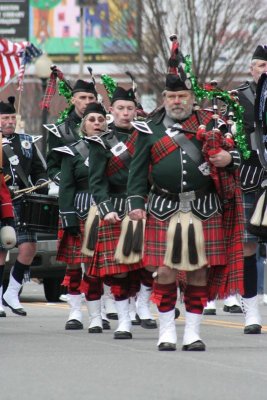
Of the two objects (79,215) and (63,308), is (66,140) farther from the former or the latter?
(63,308)

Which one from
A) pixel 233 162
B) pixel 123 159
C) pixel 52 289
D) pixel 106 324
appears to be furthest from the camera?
pixel 52 289

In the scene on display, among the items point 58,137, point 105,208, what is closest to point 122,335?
point 105,208

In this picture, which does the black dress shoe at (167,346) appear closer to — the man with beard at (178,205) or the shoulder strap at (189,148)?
the man with beard at (178,205)

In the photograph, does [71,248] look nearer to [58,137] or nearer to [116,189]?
[116,189]

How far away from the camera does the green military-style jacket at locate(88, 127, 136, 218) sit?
41.4ft

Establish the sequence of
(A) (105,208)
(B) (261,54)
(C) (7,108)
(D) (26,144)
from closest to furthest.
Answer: (A) (105,208)
(B) (261,54)
(C) (7,108)
(D) (26,144)

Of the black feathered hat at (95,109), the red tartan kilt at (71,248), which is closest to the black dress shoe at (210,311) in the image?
the red tartan kilt at (71,248)

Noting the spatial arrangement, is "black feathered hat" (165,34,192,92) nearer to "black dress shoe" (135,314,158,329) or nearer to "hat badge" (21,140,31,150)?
"black dress shoe" (135,314,158,329)

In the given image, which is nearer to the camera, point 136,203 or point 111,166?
point 136,203

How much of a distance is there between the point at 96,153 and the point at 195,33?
74.7 feet

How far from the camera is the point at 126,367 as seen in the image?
10.2m

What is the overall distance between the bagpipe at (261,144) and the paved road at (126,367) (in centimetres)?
84

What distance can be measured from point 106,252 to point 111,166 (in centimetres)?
66

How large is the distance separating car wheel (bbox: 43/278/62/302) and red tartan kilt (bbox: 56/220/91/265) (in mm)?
5495
